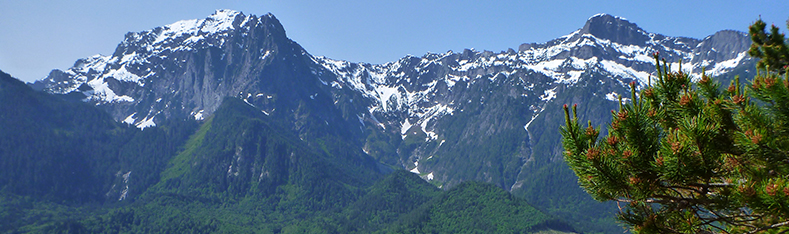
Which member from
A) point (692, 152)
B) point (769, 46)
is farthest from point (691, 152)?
point (769, 46)

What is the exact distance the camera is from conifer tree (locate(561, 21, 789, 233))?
895 centimetres

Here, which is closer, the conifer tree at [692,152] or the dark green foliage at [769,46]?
the conifer tree at [692,152]

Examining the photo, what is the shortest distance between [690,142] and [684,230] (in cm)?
292

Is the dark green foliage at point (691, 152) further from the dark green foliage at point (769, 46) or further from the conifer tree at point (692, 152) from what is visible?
the dark green foliage at point (769, 46)

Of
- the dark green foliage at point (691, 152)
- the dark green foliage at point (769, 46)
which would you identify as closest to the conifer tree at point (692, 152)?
the dark green foliage at point (691, 152)

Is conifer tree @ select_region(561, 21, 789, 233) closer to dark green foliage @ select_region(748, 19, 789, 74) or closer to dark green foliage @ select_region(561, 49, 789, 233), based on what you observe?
dark green foliage @ select_region(561, 49, 789, 233)

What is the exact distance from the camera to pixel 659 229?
11.2m

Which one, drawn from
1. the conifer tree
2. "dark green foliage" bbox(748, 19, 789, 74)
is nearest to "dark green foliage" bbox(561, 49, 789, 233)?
the conifer tree

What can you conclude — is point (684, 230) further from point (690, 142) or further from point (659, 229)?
point (690, 142)

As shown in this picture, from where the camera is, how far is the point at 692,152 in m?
9.18

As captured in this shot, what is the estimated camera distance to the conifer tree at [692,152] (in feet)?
29.4

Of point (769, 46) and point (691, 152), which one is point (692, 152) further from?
point (769, 46)

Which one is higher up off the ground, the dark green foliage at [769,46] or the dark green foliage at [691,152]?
the dark green foliage at [769,46]

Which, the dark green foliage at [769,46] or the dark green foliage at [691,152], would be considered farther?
the dark green foliage at [769,46]
